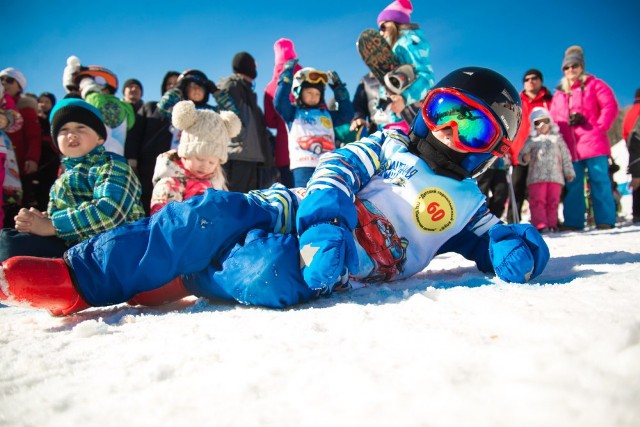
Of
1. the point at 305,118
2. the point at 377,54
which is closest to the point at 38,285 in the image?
the point at 305,118

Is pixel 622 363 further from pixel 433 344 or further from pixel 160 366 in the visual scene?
pixel 160 366

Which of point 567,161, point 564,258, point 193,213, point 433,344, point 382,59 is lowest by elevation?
point 564,258

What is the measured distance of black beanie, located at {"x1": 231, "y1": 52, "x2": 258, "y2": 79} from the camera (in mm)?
4223

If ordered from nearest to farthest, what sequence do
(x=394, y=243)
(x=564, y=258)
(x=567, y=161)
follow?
(x=394, y=243) < (x=564, y=258) < (x=567, y=161)

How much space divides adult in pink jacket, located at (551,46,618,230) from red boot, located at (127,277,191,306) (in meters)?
5.15

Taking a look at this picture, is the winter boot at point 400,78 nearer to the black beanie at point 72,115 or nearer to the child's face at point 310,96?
the child's face at point 310,96

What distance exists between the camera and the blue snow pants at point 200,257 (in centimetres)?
120

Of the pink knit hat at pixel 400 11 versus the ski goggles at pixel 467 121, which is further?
the pink knit hat at pixel 400 11

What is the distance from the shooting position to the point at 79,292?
1.19m

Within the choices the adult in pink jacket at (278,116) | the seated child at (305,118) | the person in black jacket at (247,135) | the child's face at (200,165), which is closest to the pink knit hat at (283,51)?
the adult in pink jacket at (278,116)

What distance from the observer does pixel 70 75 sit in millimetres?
4188

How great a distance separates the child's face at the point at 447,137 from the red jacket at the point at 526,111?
3.51 m

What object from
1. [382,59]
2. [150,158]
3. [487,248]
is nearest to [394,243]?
[487,248]

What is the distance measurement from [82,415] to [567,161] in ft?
18.3
